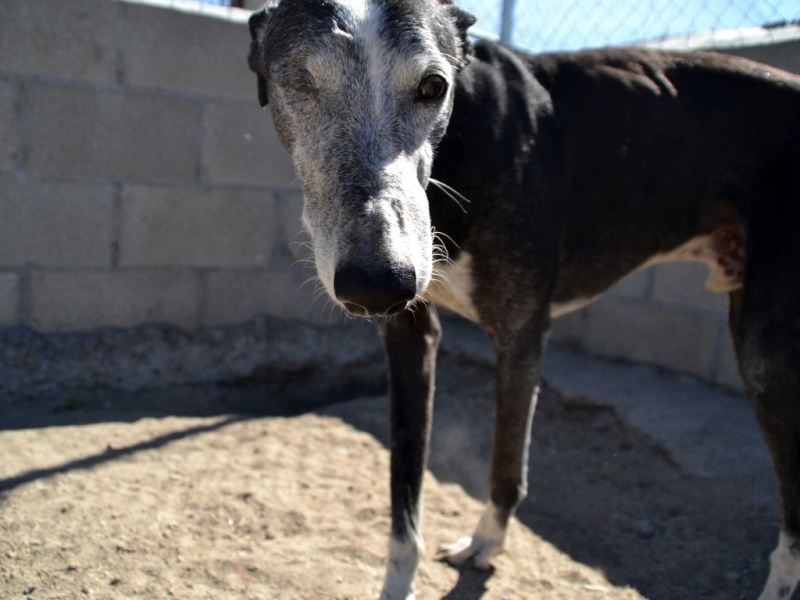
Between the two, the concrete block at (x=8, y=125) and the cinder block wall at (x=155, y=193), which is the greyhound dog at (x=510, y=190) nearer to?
the cinder block wall at (x=155, y=193)

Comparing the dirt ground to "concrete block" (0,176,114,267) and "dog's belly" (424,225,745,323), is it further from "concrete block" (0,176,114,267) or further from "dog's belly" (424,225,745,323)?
"dog's belly" (424,225,745,323)

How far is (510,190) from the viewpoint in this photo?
2.20 m

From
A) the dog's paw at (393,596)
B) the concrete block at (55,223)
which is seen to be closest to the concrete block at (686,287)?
the dog's paw at (393,596)

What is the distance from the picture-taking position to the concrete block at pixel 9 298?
3.74 m

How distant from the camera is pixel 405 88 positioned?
1.77 m

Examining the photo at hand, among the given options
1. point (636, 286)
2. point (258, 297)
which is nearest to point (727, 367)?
point (636, 286)

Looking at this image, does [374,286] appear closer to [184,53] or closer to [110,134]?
[110,134]

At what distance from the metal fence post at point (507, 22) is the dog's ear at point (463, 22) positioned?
2386mm

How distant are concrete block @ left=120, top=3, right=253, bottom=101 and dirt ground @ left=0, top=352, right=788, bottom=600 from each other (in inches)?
66.1

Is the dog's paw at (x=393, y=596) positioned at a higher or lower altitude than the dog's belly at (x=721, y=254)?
lower

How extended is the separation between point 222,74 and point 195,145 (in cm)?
42

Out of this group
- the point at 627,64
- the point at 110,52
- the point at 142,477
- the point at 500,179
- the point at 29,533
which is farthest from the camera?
the point at 110,52

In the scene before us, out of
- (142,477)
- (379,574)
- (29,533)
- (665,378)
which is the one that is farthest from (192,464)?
(665,378)

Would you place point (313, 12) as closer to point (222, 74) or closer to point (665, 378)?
point (222, 74)
